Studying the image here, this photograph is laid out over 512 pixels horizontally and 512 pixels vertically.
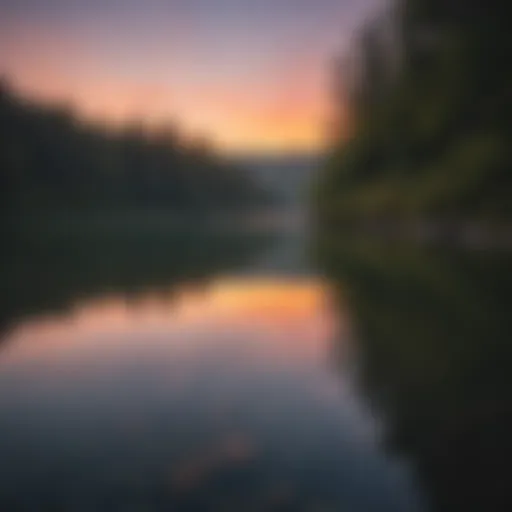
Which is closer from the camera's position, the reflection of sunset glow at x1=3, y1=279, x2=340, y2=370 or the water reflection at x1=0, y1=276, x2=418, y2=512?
the water reflection at x1=0, y1=276, x2=418, y2=512

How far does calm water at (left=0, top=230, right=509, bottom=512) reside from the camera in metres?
3.60

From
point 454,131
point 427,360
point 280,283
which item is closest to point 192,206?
point 454,131

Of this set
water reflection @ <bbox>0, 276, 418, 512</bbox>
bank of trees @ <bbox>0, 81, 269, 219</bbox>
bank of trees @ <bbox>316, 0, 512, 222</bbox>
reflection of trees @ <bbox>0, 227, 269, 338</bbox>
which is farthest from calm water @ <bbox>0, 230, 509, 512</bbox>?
bank of trees @ <bbox>0, 81, 269, 219</bbox>

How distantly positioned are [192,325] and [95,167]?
78.9m

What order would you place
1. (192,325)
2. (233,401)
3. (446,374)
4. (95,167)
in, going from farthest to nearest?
(95,167) → (192,325) → (446,374) → (233,401)

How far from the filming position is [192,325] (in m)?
8.70

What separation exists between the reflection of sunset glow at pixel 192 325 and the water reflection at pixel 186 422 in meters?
0.04

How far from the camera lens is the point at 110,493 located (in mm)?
A: 3516

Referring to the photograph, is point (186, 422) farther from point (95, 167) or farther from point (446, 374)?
point (95, 167)

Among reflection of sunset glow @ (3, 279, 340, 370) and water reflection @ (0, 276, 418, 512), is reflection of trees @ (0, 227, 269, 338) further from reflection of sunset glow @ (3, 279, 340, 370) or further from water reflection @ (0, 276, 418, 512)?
water reflection @ (0, 276, 418, 512)

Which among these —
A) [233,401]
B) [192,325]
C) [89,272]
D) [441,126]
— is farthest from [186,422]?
[441,126]

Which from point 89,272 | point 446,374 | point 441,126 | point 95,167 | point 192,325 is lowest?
point 446,374

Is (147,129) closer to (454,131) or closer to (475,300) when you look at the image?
(454,131)

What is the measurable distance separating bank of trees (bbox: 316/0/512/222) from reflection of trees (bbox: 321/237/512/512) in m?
9.20
